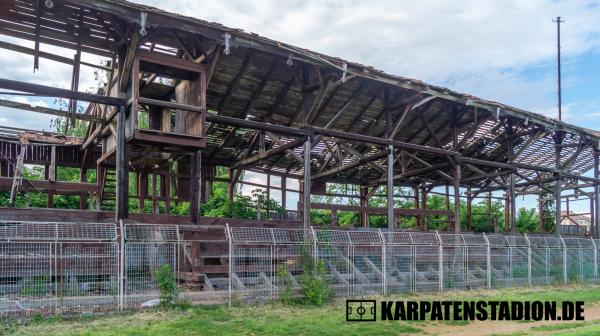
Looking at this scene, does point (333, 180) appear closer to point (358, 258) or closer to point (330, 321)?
point (358, 258)

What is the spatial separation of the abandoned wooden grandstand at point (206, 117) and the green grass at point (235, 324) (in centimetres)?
235

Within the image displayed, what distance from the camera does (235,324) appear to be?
11055mm

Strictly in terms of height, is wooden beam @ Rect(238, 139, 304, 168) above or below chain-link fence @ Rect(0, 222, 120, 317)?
above

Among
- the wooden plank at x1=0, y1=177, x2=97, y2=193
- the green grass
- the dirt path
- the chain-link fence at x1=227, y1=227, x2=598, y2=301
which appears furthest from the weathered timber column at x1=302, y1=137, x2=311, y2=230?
the wooden plank at x1=0, y1=177, x2=97, y2=193

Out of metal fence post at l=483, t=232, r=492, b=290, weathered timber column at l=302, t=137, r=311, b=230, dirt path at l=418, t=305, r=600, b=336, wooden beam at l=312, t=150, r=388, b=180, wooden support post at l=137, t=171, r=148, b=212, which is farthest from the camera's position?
wooden support post at l=137, t=171, r=148, b=212

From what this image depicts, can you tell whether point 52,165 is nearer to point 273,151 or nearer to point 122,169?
point 122,169

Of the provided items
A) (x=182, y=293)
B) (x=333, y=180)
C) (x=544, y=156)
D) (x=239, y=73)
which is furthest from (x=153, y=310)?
(x=544, y=156)

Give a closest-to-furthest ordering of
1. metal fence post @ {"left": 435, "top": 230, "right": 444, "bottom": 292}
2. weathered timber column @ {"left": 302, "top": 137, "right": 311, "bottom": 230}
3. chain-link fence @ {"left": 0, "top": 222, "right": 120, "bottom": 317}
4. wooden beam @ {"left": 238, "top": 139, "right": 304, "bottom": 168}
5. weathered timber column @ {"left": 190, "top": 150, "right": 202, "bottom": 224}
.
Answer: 1. chain-link fence @ {"left": 0, "top": 222, "right": 120, "bottom": 317}
2. weathered timber column @ {"left": 190, "top": 150, "right": 202, "bottom": 224}
3. metal fence post @ {"left": 435, "top": 230, "right": 444, "bottom": 292}
4. weathered timber column @ {"left": 302, "top": 137, "right": 311, "bottom": 230}
5. wooden beam @ {"left": 238, "top": 139, "right": 304, "bottom": 168}

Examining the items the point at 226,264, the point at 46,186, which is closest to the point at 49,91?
the point at 46,186

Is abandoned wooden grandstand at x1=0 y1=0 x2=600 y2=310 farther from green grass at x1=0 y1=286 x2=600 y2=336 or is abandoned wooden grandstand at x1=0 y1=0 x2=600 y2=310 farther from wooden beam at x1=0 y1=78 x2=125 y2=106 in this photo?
green grass at x1=0 y1=286 x2=600 y2=336

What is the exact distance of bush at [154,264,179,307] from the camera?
465 inches

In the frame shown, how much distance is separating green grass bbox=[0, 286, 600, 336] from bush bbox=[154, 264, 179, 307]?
0.25 m

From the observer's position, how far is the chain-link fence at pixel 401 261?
1420 cm

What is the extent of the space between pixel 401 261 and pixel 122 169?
347 inches
